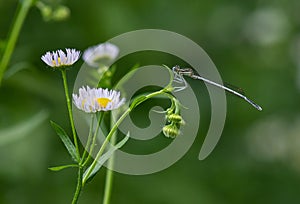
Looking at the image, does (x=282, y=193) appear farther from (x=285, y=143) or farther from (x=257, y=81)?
(x=257, y=81)

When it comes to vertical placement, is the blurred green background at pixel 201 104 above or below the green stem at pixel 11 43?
above

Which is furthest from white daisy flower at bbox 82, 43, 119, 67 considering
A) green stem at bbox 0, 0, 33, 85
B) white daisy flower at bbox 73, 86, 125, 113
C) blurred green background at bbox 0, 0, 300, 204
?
blurred green background at bbox 0, 0, 300, 204

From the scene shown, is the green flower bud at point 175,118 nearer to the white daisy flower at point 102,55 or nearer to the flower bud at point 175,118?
the flower bud at point 175,118

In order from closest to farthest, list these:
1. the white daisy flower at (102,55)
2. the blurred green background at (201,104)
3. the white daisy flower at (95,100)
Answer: the white daisy flower at (95,100) → the white daisy flower at (102,55) → the blurred green background at (201,104)

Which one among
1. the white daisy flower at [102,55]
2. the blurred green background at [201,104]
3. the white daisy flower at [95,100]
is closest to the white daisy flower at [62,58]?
the white daisy flower at [95,100]

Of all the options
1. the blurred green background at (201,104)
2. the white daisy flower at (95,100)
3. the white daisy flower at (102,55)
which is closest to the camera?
the white daisy flower at (95,100)

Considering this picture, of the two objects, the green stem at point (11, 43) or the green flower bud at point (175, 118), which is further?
the green stem at point (11, 43)

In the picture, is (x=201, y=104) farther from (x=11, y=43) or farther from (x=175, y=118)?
(x=175, y=118)
